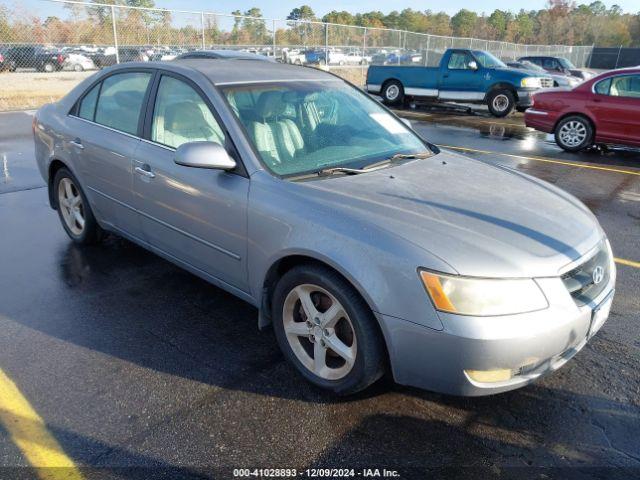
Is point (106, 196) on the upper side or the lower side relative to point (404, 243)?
lower

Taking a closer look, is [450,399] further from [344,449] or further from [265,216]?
[265,216]

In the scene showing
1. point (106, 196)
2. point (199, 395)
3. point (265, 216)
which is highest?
point (265, 216)

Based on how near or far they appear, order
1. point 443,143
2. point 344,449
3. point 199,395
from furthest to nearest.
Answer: point 443,143, point 199,395, point 344,449

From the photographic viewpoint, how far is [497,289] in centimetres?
229

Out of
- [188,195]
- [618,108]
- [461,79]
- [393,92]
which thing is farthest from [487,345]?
[393,92]

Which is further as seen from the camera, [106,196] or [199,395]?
[106,196]

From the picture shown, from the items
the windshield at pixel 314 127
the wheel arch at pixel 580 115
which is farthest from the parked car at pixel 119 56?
the windshield at pixel 314 127

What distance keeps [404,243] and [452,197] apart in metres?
0.66

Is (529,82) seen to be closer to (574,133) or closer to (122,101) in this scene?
(574,133)

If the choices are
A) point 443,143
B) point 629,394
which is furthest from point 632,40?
point 629,394

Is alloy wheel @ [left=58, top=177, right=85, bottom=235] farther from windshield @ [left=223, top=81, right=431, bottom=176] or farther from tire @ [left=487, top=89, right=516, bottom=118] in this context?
tire @ [left=487, top=89, right=516, bottom=118]

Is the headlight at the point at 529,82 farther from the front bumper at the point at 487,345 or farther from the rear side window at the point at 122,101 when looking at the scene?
the front bumper at the point at 487,345

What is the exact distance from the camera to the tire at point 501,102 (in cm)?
1503

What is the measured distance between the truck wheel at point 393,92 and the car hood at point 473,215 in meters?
14.4
